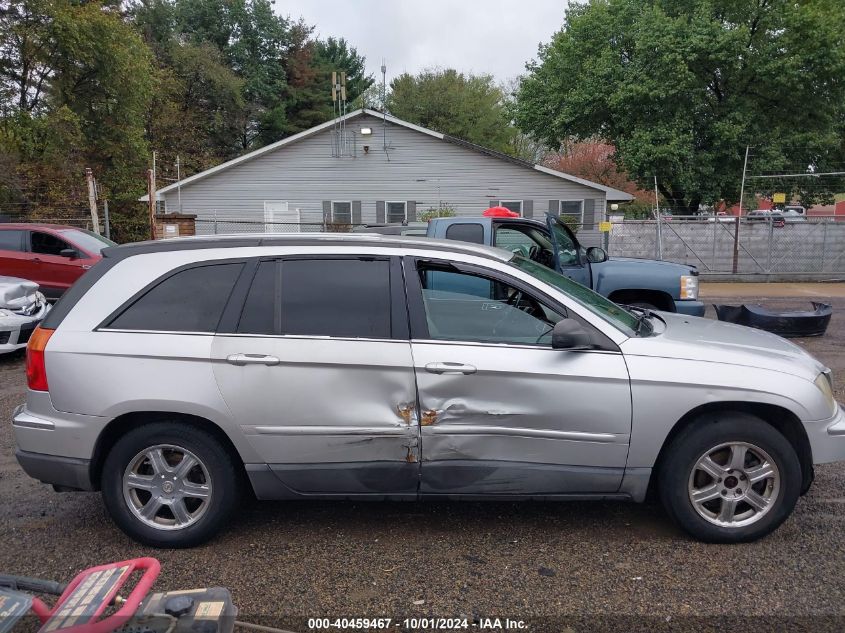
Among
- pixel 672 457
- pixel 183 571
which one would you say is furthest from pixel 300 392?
pixel 672 457

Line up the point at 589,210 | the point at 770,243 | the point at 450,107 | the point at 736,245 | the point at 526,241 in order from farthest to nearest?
the point at 450,107 → the point at 589,210 → the point at 770,243 → the point at 736,245 → the point at 526,241

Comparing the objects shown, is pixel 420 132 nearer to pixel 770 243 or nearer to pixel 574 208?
pixel 574 208

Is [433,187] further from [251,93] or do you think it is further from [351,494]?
[251,93]

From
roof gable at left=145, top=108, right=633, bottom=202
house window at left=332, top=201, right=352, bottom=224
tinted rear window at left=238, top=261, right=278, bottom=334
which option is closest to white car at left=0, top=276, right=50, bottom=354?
tinted rear window at left=238, top=261, right=278, bottom=334

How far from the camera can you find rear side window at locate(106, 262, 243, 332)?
383cm

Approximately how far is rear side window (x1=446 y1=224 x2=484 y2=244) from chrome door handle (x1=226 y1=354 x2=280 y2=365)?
437 centimetres

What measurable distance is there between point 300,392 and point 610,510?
2081 mm

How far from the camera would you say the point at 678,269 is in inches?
303

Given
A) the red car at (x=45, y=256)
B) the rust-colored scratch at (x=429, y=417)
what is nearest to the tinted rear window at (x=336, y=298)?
the rust-colored scratch at (x=429, y=417)

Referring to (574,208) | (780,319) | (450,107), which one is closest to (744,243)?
(574,208)

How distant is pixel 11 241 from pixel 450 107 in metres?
36.8

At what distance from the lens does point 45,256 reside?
11.5 metres

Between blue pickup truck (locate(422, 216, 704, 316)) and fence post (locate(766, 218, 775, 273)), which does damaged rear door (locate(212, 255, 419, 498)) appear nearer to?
blue pickup truck (locate(422, 216, 704, 316))

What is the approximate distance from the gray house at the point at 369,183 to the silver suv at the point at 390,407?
65.9ft
